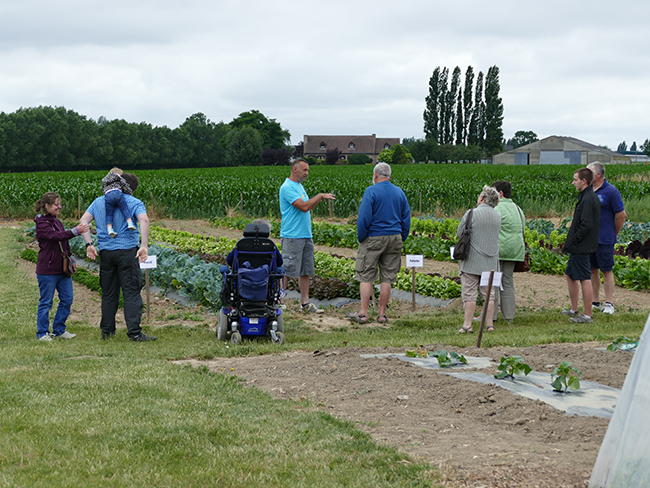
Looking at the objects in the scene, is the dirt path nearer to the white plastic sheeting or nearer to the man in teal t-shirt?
the white plastic sheeting

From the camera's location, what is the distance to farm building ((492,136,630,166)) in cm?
9900

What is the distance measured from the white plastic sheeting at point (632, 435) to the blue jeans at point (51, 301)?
6.37 m

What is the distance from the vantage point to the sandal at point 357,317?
333 inches

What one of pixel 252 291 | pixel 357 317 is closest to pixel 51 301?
pixel 252 291

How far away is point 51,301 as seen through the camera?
7.46 metres

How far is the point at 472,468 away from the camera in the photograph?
3.36 m

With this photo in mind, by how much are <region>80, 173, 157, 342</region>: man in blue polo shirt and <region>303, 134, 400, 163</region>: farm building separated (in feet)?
390

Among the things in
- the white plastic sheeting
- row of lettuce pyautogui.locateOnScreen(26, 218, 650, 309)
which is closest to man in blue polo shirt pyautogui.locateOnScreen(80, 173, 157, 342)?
row of lettuce pyautogui.locateOnScreen(26, 218, 650, 309)

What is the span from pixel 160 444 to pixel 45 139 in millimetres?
88412

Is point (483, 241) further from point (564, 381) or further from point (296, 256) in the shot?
point (564, 381)

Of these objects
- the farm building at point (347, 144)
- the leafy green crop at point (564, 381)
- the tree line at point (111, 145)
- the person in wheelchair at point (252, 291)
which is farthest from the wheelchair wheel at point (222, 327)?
the farm building at point (347, 144)

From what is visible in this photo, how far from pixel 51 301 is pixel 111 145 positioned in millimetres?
90193

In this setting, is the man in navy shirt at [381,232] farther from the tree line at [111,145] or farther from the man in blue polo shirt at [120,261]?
the tree line at [111,145]

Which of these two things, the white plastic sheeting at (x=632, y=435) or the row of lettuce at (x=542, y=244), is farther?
the row of lettuce at (x=542, y=244)
